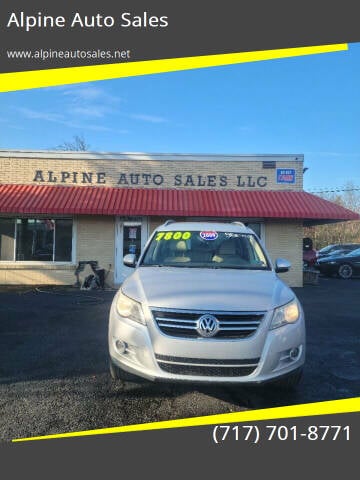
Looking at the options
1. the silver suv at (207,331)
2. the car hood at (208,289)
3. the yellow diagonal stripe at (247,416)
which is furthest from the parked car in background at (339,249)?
the silver suv at (207,331)

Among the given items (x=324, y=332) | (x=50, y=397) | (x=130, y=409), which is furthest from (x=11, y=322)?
(x=324, y=332)

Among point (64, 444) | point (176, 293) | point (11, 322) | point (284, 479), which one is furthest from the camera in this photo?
point (11, 322)

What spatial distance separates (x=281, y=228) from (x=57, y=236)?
26.9 feet

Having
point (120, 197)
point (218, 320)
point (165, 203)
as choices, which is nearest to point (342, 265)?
point (165, 203)

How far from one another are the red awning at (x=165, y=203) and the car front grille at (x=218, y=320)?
9.37 metres

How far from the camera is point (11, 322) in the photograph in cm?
745

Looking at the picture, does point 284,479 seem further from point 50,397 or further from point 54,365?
point 54,365

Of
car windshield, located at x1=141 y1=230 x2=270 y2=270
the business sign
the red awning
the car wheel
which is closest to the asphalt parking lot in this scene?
car windshield, located at x1=141 y1=230 x2=270 y2=270

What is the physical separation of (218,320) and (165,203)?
9.97m

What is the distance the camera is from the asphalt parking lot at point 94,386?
11.4ft

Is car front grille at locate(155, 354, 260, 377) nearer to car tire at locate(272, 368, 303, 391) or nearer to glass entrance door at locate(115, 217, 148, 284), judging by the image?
car tire at locate(272, 368, 303, 391)

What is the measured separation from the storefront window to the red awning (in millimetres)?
1156

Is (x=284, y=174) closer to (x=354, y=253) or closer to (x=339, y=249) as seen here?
(x=354, y=253)

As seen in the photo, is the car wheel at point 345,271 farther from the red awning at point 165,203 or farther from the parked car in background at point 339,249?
the red awning at point 165,203
